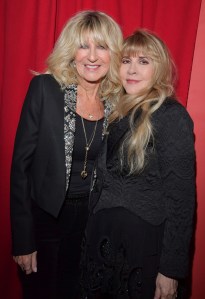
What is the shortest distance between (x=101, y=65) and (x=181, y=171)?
0.79 m

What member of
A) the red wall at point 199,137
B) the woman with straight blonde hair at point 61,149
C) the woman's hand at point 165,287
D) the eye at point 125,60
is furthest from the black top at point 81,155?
the red wall at point 199,137

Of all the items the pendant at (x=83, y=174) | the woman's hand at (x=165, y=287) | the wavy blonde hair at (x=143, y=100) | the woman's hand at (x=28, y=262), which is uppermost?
the wavy blonde hair at (x=143, y=100)

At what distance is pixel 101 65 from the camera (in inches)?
71.9

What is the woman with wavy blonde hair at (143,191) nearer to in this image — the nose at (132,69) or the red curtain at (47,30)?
the nose at (132,69)

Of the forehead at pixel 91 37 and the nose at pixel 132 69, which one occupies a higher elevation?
the forehead at pixel 91 37

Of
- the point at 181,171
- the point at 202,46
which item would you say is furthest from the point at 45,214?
the point at 202,46

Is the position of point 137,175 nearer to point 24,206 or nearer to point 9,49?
point 24,206

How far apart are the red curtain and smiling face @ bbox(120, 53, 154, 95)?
0.51 metres

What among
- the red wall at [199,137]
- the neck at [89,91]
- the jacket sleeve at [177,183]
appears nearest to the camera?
the jacket sleeve at [177,183]

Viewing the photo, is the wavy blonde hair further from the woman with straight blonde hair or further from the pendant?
the pendant

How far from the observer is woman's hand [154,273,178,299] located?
4.88 ft

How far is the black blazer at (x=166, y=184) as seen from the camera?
4.65 feet

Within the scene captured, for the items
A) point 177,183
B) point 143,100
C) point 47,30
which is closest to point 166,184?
point 177,183

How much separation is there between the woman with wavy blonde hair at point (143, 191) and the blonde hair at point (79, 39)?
4.4 inches
